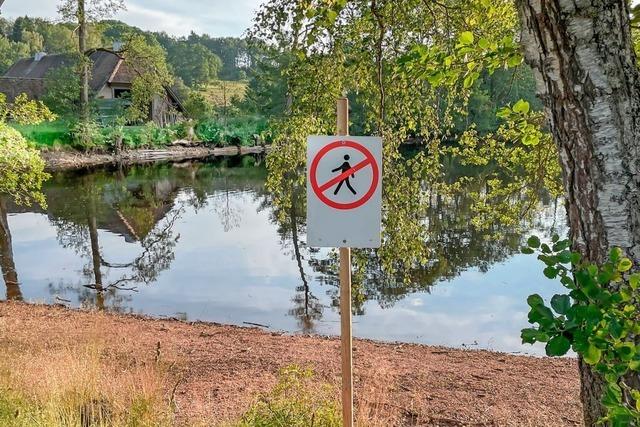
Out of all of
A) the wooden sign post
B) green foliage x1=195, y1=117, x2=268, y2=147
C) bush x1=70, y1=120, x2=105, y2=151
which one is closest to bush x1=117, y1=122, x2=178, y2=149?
bush x1=70, y1=120, x2=105, y2=151

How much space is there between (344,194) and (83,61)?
29.3m

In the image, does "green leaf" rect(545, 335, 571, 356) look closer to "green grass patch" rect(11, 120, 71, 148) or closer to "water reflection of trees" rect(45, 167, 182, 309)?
"water reflection of trees" rect(45, 167, 182, 309)

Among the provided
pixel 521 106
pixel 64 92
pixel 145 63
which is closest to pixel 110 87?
pixel 64 92

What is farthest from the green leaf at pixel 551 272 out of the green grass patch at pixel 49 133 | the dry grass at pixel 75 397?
the green grass patch at pixel 49 133

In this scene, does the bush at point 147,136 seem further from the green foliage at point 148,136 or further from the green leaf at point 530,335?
the green leaf at point 530,335

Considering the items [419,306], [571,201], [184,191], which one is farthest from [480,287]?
[184,191]

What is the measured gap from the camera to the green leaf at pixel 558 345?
1224 mm

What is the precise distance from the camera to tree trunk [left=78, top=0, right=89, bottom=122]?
2484cm

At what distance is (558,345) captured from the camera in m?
1.22

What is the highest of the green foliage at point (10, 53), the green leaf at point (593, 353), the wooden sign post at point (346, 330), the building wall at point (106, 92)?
the green foliage at point (10, 53)

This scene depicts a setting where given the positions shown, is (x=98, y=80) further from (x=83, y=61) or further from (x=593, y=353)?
(x=593, y=353)

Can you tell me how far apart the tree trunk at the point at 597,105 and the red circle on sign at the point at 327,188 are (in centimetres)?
91

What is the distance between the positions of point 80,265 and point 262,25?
35.4 feet

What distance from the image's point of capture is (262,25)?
3.86 meters
